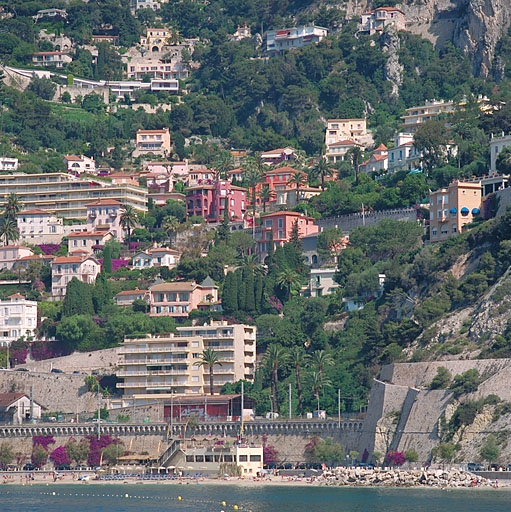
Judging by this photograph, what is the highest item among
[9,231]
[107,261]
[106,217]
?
[106,217]

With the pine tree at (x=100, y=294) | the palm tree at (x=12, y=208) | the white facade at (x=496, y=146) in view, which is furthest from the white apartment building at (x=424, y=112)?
the pine tree at (x=100, y=294)

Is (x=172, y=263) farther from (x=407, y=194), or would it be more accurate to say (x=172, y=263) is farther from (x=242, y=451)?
(x=242, y=451)

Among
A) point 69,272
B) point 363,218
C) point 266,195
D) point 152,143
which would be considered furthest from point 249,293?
point 152,143

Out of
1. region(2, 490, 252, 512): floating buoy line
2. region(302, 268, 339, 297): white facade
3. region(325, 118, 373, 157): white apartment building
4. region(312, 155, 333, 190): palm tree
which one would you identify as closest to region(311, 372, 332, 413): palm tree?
region(302, 268, 339, 297): white facade

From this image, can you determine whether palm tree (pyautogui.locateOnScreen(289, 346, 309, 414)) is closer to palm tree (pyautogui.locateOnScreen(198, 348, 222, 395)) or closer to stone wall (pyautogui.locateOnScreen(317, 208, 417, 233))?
palm tree (pyautogui.locateOnScreen(198, 348, 222, 395))

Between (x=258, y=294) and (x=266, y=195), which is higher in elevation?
(x=266, y=195)

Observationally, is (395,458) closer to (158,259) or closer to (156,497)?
(156,497)
